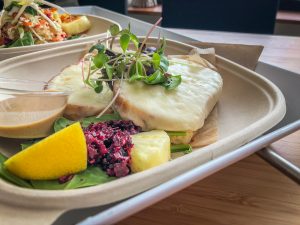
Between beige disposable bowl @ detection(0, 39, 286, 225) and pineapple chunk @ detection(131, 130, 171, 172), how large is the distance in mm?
46

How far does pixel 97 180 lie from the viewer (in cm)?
60

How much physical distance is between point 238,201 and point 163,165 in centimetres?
20

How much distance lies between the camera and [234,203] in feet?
2.28

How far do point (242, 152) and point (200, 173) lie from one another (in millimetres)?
94

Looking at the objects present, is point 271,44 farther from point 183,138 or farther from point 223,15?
point 183,138

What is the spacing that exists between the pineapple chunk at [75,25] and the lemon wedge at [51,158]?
2.95 ft

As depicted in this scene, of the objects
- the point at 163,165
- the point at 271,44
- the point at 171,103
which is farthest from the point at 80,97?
the point at 271,44

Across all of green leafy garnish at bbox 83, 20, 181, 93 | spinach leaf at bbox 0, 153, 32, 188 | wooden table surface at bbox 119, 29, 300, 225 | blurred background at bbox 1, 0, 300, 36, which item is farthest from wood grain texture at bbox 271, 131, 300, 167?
blurred background at bbox 1, 0, 300, 36

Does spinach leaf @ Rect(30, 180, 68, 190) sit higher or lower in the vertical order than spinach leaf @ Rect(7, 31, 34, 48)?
lower

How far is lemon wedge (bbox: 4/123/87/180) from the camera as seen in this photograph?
0.58 metres

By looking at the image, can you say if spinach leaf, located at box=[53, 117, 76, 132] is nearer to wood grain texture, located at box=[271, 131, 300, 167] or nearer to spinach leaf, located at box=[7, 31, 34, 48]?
wood grain texture, located at box=[271, 131, 300, 167]

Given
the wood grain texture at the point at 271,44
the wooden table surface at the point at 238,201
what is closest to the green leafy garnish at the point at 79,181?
the wooden table surface at the point at 238,201

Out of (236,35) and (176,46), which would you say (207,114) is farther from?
(236,35)

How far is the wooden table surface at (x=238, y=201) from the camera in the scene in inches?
25.9
